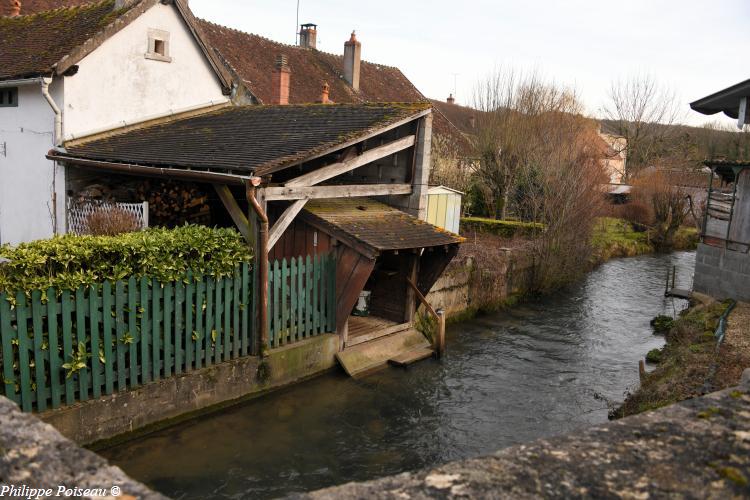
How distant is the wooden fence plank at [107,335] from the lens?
23.6 ft

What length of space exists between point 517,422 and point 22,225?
10.4 m

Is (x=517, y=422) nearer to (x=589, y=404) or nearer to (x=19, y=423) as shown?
(x=589, y=404)

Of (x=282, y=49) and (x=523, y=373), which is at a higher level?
(x=282, y=49)

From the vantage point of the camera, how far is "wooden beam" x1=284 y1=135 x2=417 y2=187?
9703 millimetres

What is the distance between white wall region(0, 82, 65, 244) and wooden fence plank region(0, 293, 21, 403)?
19.3 feet

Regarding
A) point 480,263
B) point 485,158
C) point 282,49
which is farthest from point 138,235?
point 282,49

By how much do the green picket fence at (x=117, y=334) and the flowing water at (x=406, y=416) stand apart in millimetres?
832

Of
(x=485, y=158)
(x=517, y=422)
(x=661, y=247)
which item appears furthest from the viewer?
(x=661, y=247)

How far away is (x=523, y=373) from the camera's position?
37.0ft

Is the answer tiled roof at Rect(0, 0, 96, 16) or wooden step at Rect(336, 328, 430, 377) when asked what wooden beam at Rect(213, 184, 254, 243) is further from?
tiled roof at Rect(0, 0, 96, 16)

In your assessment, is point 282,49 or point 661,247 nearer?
point 282,49

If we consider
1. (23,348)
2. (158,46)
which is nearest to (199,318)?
(23,348)

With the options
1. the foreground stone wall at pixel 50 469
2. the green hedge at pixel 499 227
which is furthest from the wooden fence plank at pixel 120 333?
the green hedge at pixel 499 227

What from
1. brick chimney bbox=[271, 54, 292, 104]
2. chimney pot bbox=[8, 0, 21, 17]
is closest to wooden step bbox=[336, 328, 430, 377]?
brick chimney bbox=[271, 54, 292, 104]
